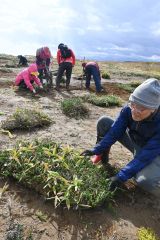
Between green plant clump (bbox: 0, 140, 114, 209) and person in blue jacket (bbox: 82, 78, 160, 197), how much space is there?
0.72ft

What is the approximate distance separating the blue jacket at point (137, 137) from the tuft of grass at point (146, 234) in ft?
2.13

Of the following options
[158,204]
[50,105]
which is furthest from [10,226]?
[50,105]

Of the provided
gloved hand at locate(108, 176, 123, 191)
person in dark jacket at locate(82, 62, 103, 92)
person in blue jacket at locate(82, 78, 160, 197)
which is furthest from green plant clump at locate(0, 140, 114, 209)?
person in dark jacket at locate(82, 62, 103, 92)

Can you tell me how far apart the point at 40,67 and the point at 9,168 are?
963cm

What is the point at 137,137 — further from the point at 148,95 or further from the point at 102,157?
the point at 148,95

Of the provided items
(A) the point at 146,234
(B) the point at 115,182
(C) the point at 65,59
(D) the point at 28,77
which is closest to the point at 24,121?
(B) the point at 115,182

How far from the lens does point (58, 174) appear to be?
433cm

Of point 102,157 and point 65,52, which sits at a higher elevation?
point 65,52

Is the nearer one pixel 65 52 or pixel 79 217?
pixel 79 217

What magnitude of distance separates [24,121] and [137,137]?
2635 millimetres

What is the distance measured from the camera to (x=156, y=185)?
446 centimetres

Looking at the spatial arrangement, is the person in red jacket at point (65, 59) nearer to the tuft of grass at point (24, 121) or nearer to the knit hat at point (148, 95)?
the tuft of grass at point (24, 121)

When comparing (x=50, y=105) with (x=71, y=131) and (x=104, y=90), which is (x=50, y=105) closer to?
(x=71, y=131)

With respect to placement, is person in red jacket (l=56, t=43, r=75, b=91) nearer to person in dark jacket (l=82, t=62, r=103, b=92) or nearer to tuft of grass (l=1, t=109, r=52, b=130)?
person in dark jacket (l=82, t=62, r=103, b=92)
